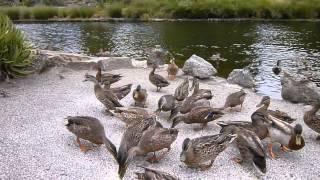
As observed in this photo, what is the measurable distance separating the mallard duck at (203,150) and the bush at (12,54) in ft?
25.8

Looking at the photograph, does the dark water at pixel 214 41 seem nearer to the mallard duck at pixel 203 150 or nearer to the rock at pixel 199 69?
the rock at pixel 199 69

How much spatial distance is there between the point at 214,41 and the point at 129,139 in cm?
2079

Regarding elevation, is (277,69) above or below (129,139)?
below

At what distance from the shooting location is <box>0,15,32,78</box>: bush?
14008mm

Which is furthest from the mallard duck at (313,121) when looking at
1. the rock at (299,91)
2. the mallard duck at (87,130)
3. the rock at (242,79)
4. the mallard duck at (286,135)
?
the rock at (242,79)

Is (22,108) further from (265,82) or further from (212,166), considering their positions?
(265,82)

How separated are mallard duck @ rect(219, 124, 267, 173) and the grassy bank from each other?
33.1m

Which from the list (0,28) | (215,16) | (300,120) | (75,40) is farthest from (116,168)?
(215,16)

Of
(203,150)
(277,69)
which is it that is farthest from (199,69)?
(203,150)

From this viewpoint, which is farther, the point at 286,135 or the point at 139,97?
the point at 139,97

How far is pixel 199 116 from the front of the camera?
408 inches

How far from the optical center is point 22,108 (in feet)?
38.3

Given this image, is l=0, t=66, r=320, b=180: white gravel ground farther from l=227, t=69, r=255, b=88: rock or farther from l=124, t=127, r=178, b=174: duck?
l=227, t=69, r=255, b=88: rock

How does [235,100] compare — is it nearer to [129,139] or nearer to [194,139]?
[194,139]
